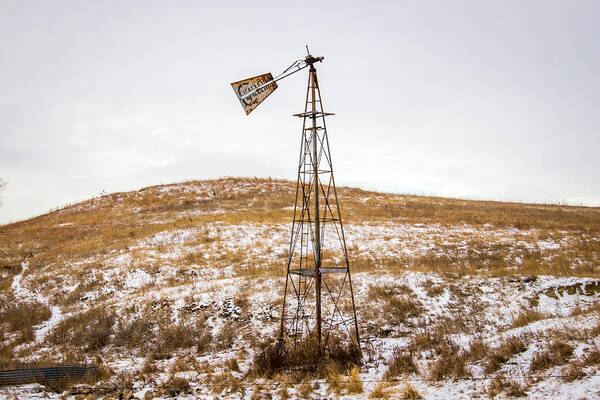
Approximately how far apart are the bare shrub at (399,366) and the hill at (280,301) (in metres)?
0.04

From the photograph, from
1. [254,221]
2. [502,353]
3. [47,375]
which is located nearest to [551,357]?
[502,353]

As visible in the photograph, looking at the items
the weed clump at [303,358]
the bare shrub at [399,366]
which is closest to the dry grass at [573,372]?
the bare shrub at [399,366]

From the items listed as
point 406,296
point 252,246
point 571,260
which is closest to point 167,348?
point 406,296

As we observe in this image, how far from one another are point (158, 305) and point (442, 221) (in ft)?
71.5

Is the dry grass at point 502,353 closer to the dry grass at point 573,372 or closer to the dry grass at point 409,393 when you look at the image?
the dry grass at point 573,372

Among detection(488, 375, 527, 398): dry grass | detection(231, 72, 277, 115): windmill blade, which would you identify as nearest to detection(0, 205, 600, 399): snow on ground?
detection(488, 375, 527, 398): dry grass

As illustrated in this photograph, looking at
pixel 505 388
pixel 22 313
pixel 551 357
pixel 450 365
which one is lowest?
pixel 22 313

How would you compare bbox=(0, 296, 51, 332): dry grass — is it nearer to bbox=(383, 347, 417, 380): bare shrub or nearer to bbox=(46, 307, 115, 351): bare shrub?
bbox=(46, 307, 115, 351): bare shrub

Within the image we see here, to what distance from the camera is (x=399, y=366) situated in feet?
28.5

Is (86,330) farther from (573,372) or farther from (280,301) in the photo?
(573,372)

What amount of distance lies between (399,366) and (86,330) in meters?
11.1

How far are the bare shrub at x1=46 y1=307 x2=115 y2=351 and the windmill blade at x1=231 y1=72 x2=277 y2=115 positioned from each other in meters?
9.36

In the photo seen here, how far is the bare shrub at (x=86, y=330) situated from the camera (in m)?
12.7

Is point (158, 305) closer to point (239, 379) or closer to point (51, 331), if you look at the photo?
point (51, 331)
